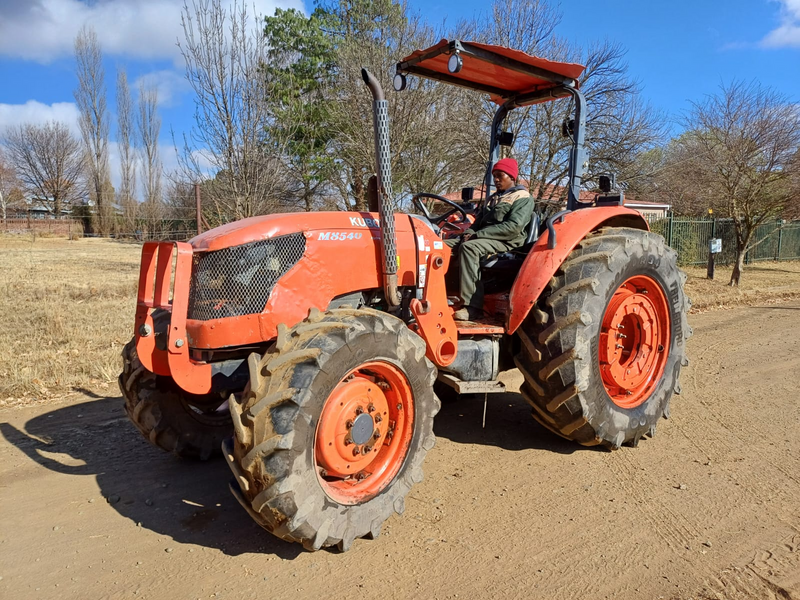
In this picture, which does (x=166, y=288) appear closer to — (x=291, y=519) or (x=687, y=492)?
(x=291, y=519)

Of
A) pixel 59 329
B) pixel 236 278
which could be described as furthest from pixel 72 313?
pixel 236 278

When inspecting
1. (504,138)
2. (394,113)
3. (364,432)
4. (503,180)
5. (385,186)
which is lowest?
(364,432)

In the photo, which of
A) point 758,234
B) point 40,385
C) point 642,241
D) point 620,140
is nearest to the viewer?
point 642,241

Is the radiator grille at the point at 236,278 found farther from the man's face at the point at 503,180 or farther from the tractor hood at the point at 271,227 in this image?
the man's face at the point at 503,180

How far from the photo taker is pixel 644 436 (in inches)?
168

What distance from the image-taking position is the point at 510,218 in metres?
A: 4.09

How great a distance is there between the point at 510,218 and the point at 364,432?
1.93 metres

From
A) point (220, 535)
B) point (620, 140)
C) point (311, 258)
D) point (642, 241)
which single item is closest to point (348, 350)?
point (311, 258)

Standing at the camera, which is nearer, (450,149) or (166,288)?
(166,288)

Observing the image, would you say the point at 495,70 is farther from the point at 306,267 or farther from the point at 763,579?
the point at 763,579

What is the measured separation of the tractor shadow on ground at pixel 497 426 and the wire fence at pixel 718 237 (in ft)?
45.5

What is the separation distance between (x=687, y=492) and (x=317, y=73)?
1538 cm

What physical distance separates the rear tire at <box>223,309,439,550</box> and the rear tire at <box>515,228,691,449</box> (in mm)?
944

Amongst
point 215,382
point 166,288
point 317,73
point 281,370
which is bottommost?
point 215,382
